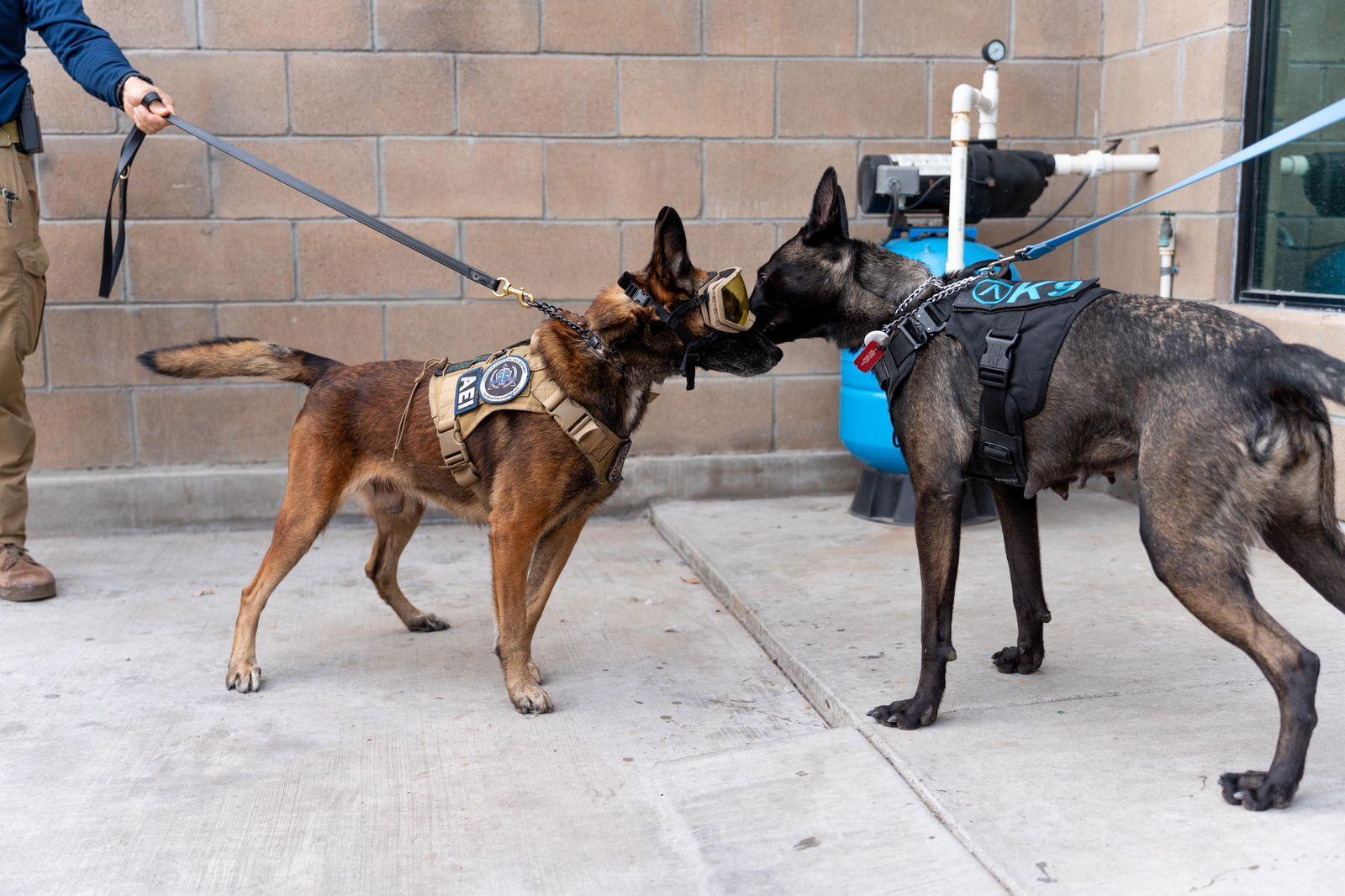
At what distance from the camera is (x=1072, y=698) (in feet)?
11.3

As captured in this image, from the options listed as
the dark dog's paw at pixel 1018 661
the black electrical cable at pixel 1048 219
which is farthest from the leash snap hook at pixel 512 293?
the black electrical cable at pixel 1048 219

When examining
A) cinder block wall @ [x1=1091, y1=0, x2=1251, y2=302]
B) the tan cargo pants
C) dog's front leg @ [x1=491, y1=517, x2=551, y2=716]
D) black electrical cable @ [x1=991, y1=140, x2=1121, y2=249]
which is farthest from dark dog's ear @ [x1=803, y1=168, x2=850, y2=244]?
the tan cargo pants

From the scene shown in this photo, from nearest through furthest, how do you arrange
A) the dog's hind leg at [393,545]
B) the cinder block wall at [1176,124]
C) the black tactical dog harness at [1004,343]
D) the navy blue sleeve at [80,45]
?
the black tactical dog harness at [1004,343]
the dog's hind leg at [393,545]
the navy blue sleeve at [80,45]
the cinder block wall at [1176,124]

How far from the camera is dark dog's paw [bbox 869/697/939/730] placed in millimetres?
3203

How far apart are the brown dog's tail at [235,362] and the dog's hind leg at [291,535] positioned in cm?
24

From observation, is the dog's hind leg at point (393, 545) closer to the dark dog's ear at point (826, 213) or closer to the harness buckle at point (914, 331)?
the dark dog's ear at point (826, 213)

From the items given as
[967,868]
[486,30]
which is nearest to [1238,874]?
[967,868]

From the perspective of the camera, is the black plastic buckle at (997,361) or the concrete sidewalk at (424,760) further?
the black plastic buckle at (997,361)

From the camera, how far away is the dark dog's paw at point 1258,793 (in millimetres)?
2646

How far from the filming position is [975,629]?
411 centimetres

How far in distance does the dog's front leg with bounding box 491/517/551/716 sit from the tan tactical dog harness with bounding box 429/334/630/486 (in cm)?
27

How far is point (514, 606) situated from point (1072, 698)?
67.6 inches

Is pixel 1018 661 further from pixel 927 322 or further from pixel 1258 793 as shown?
pixel 927 322

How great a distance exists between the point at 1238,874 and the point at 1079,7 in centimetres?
496
